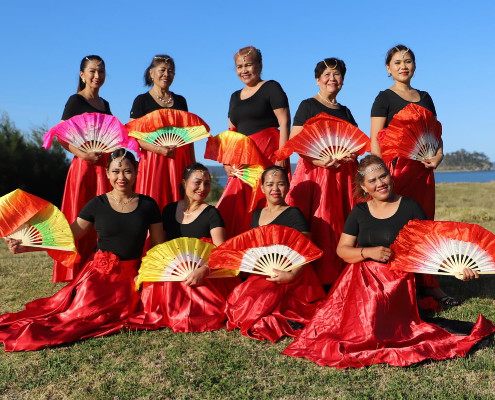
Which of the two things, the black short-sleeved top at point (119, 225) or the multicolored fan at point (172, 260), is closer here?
the multicolored fan at point (172, 260)

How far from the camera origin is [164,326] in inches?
144

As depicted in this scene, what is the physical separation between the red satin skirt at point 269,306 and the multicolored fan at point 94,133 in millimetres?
1596

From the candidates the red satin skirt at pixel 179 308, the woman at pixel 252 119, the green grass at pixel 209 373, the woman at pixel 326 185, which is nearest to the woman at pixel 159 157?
the woman at pixel 252 119

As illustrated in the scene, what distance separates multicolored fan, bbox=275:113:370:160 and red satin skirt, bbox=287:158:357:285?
18 centimetres

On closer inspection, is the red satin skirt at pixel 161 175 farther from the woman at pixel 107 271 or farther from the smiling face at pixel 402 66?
the smiling face at pixel 402 66

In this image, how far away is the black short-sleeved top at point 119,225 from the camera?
3.88m

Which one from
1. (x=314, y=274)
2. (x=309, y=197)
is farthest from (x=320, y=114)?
(x=314, y=274)

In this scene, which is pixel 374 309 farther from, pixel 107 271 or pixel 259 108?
pixel 259 108

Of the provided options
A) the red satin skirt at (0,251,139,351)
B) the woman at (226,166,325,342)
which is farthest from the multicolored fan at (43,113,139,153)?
the woman at (226,166,325,342)

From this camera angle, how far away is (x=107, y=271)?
3.78 m

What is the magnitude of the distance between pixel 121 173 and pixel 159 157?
652 millimetres

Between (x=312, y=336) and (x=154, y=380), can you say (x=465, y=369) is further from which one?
(x=154, y=380)

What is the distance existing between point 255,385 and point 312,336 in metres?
0.65

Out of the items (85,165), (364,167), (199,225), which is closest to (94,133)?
(85,165)
